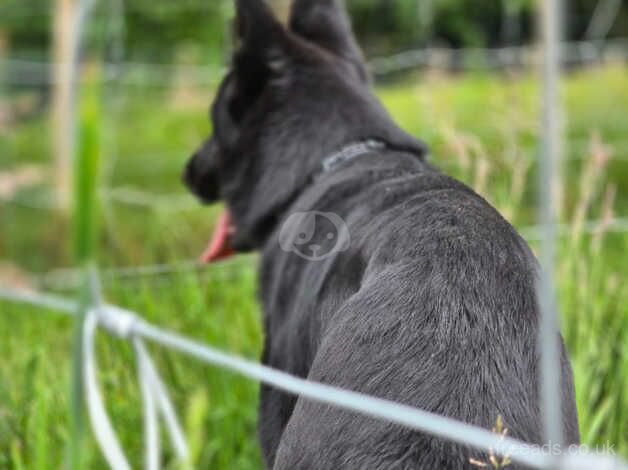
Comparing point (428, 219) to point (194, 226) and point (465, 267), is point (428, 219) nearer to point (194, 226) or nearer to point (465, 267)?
point (465, 267)

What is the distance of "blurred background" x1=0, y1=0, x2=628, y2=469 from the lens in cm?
206

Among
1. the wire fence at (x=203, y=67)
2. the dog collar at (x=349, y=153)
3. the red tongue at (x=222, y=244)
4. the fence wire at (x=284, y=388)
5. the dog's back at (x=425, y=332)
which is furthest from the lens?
the wire fence at (x=203, y=67)

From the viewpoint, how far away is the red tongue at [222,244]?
7.86 feet

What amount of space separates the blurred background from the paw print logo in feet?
1.52

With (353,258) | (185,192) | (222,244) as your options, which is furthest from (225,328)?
(185,192)

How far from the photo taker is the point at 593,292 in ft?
8.15

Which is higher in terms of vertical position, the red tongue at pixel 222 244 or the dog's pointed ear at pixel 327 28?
the dog's pointed ear at pixel 327 28

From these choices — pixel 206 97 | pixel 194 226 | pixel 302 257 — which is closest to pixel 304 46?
pixel 302 257

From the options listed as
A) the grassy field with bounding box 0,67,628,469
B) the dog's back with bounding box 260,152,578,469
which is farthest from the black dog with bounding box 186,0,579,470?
the grassy field with bounding box 0,67,628,469

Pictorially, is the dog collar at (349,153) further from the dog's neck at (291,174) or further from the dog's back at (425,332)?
the dog's back at (425,332)

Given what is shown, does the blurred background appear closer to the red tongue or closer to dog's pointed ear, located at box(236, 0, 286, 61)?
the red tongue

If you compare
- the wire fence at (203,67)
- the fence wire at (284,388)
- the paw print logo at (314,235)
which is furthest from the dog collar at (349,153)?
the wire fence at (203,67)

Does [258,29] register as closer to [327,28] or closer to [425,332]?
[327,28]

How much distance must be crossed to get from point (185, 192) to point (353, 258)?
17.5 feet
